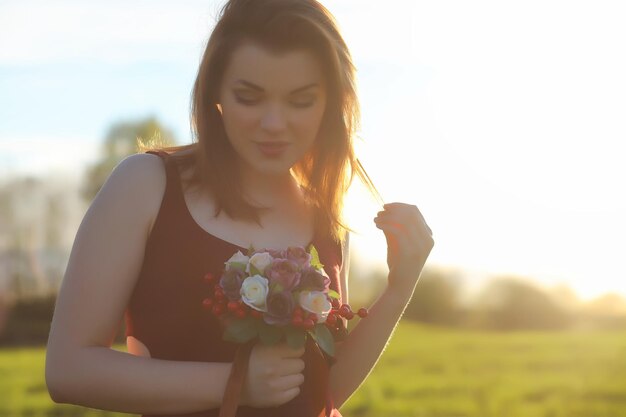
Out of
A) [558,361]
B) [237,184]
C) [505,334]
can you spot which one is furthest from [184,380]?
[505,334]

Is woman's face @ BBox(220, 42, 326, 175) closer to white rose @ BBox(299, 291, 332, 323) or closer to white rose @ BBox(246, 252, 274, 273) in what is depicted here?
white rose @ BBox(246, 252, 274, 273)

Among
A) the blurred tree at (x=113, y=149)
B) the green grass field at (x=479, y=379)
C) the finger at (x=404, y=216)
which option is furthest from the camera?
the blurred tree at (x=113, y=149)

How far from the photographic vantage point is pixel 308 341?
3.55m

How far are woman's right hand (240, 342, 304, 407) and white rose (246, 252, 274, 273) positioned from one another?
253mm

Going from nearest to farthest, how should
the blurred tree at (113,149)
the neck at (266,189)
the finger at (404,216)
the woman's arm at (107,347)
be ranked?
1. the woman's arm at (107,347)
2. the neck at (266,189)
3. the finger at (404,216)
4. the blurred tree at (113,149)

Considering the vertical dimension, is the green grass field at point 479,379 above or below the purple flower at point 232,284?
below

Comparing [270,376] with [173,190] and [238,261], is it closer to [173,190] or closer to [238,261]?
[238,261]

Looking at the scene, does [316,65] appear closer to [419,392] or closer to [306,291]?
[306,291]

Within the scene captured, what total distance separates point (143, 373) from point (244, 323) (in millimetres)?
364

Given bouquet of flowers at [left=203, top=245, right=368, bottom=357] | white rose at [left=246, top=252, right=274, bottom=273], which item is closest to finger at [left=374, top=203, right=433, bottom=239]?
bouquet of flowers at [left=203, top=245, right=368, bottom=357]

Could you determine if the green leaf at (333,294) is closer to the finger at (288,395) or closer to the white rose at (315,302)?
the white rose at (315,302)

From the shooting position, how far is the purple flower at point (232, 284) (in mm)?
3258

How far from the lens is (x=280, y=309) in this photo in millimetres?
3236

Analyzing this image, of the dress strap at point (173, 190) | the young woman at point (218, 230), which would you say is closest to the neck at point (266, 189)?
the young woman at point (218, 230)
